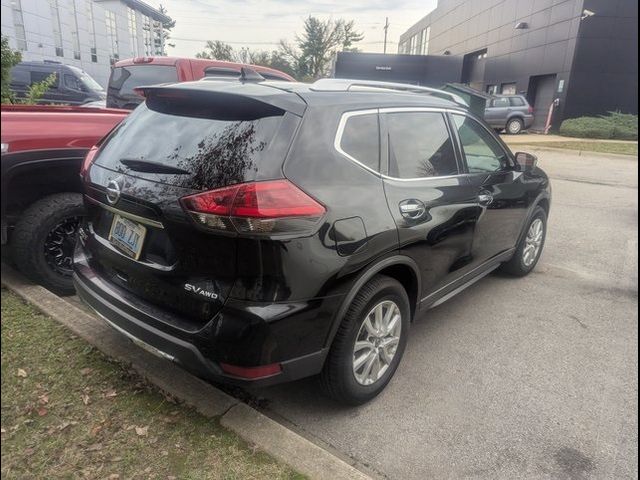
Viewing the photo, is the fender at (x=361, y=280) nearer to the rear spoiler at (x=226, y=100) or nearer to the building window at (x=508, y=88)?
the rear spoiler at (x=226, y=100)

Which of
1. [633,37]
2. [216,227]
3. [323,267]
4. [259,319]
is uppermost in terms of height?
[633,37]

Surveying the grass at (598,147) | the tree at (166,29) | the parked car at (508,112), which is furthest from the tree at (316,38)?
the parked car at (508,112)

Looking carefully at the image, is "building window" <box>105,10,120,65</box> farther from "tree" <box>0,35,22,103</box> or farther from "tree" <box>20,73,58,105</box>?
"tree" <box>20,73,58,105</box>

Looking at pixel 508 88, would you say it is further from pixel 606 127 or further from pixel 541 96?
pixel 606 127

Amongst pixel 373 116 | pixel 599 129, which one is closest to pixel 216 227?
pixel 373 116

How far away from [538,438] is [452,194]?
4.93 ft

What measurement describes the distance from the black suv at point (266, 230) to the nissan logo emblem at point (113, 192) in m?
0.01

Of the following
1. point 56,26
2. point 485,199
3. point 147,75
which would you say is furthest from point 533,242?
point 147,75

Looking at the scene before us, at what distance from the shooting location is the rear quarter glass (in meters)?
2.20

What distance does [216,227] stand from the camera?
6.93 ft

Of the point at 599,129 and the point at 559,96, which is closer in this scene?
the point at 599,129

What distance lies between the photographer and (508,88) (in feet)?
97.1

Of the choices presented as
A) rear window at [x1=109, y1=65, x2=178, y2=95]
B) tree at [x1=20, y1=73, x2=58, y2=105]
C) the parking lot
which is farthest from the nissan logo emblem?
rear window at [x1=109, y1=65, x2=178, y2=95]

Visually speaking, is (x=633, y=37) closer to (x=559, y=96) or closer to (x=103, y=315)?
(x=559, y=96)
